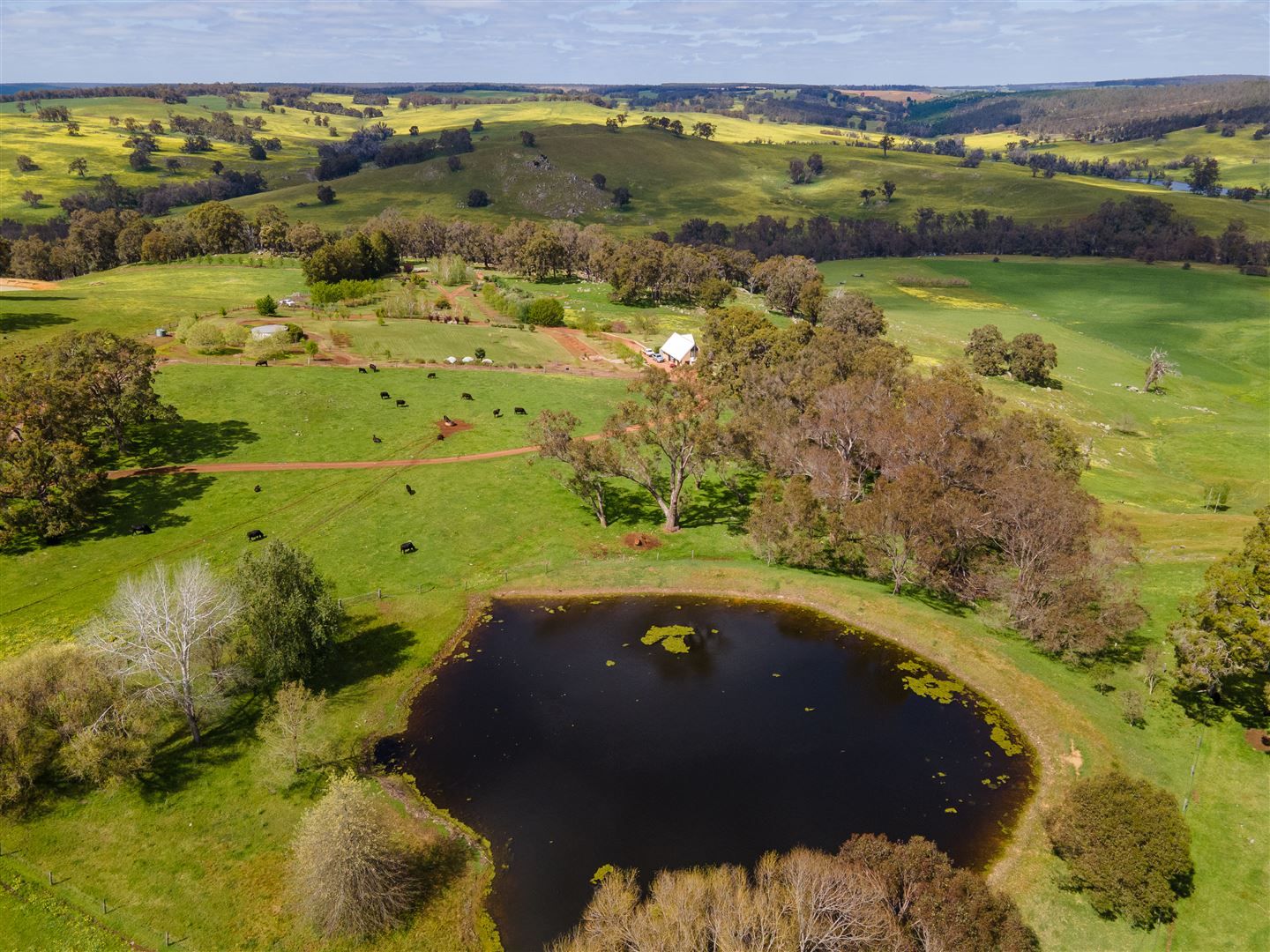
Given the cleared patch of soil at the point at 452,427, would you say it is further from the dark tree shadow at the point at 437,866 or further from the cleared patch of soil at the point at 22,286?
the cleared patch of soil at the point at 22,286

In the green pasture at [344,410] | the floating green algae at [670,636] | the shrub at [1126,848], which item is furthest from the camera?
the green pasture at [344,410]

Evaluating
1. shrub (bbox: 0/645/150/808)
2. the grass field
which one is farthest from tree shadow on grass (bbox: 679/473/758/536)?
shrub (bbox: 0/645/150/808)

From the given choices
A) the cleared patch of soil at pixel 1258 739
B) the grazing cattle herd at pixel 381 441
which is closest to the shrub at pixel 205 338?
the grazing cattle herd at pixel 381 441

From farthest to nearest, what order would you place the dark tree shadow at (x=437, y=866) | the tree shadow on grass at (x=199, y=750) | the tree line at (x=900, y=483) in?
the tree line at (x=900, y=483) < the tree shadow on grass at (x=199, y=750) < the dark tree shadow at (x=437, y=866)

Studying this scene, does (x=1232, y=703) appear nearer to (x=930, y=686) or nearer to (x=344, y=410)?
(x=930, y=686)

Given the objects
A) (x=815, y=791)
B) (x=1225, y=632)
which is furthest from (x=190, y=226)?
(x=1225, y=632)

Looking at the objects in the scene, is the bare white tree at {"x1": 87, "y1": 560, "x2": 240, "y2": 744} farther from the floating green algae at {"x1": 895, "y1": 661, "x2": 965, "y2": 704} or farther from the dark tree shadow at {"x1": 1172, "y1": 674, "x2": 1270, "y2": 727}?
the dark tree shadow at {"x1": 1172, "y1": 674, "x2": 1270, "y2": 727}
